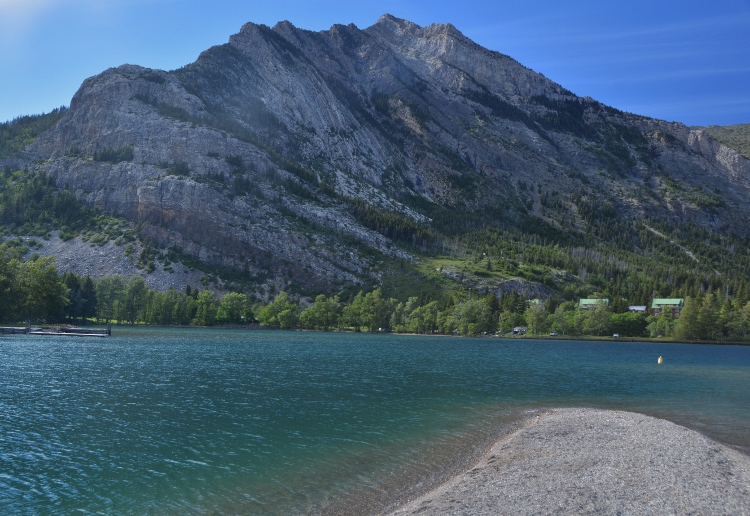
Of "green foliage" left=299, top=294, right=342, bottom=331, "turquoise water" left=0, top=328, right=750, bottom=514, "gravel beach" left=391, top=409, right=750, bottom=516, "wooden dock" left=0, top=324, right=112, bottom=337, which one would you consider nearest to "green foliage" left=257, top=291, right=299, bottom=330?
"green foliage" left=299, top=294, right=342, bottom=331

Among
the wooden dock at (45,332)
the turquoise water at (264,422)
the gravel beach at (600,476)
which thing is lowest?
the wooden dock at (45,332)

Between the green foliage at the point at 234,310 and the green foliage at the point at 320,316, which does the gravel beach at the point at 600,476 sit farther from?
the green foliage at the point at 234,310

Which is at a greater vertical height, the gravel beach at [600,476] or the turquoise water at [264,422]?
the gravel beach at [600,476]

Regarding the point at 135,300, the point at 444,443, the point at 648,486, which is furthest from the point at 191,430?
the point at 135,300

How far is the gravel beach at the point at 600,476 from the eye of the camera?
1803cm

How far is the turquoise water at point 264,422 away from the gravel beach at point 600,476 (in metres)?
2.58

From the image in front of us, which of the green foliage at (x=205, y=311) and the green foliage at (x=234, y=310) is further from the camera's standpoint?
the green foliage at (x=234, y=310)

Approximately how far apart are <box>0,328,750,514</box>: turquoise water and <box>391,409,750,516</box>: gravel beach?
258 cm

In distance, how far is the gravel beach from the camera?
18.0 metres

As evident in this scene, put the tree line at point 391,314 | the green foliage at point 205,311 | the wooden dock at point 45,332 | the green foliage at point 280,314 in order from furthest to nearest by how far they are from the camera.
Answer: the green foliage at point 280,314 → the green foliage at point 205,311 → the tree line at point 391,314 → the wooden dock at point 45,332

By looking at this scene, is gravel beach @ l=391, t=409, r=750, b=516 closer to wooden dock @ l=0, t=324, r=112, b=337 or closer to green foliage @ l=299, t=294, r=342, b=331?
wooden dock @ l=0, t=324, r=112, b=337

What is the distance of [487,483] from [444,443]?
27.9 ft

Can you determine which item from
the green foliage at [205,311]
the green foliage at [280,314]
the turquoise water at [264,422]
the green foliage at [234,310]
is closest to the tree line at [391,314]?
the green foliage at [205,311]

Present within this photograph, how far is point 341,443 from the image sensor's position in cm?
2856
